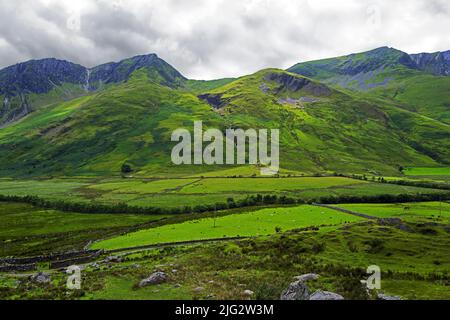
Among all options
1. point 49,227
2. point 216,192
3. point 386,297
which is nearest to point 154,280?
point 386,297

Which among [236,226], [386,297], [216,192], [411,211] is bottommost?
[236,226]

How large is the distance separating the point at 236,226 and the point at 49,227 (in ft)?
220

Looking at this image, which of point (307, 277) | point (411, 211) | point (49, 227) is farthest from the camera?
point (49, 227)

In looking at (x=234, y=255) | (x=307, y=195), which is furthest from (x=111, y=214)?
(x=234, y=255)

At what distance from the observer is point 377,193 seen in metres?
163

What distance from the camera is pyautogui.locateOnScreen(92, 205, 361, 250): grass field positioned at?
288ft

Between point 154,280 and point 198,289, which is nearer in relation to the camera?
point 198,289

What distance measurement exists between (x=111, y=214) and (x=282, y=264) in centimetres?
10765

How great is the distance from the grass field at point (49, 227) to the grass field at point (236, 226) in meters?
16.3

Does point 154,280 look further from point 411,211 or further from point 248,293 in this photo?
point 411,211

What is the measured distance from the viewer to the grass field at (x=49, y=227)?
97.0 m

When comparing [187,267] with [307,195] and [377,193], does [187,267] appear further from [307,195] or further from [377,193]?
[377,193]

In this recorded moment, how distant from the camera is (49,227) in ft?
408
